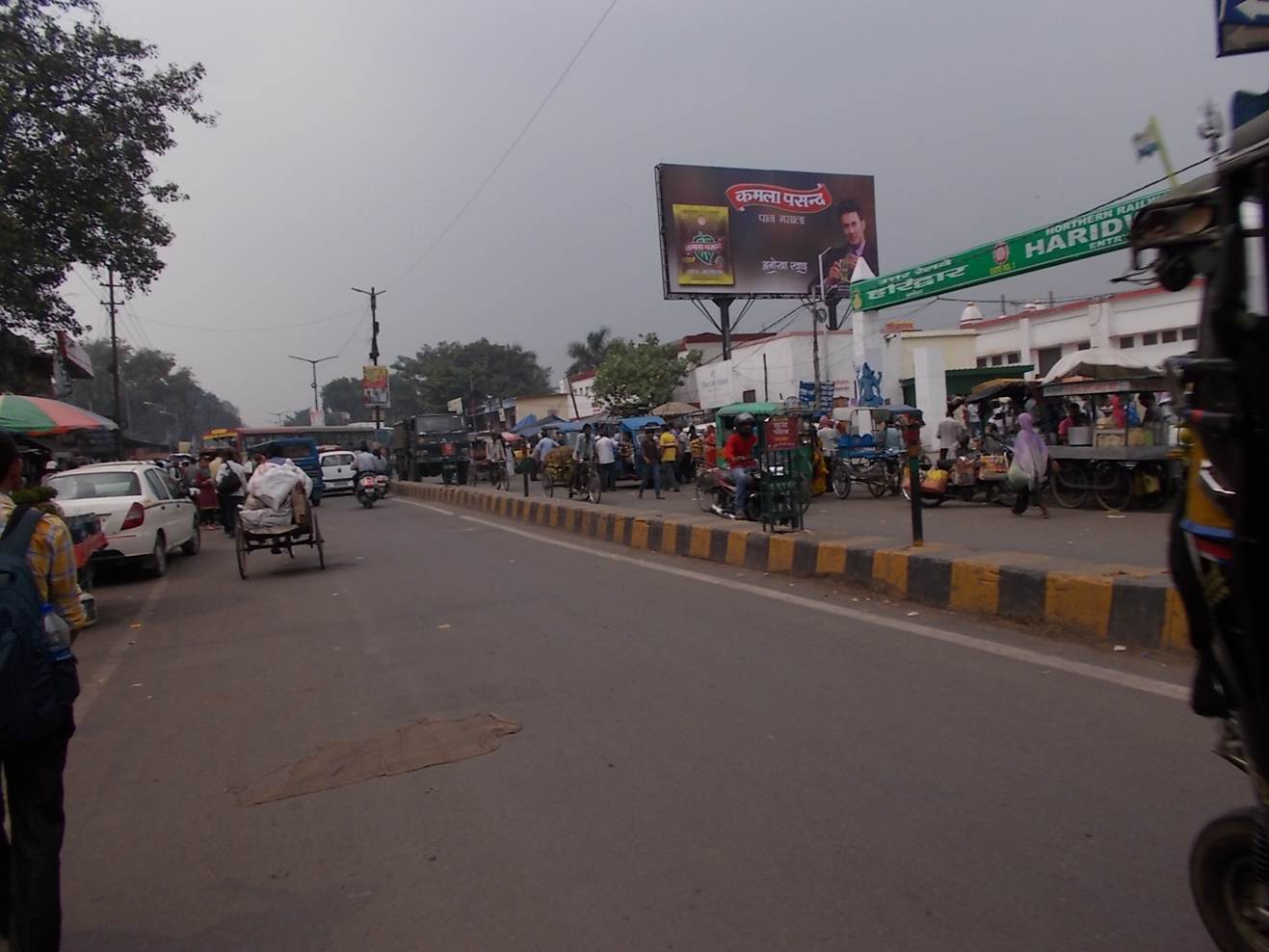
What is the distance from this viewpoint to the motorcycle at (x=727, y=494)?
13.5 metres

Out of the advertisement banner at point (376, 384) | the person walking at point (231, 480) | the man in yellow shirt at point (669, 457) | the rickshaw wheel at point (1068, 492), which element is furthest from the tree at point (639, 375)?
the rickshaw wheel at point (1068, 492)

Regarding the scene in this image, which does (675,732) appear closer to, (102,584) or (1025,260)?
(102,584)

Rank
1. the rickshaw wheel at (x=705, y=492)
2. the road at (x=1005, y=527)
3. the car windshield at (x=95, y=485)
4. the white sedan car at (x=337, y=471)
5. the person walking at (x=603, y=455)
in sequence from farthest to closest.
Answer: the white sedan car at (x=337, y=471)
the person walking at (x=603, y=455)
the rickshaw wheel at (x=705, y=492)
the car windshield at (x=95, y=485)
the road at (x=1005, y=527)

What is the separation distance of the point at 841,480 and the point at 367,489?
13.7m

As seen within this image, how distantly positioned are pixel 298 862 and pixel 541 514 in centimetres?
1384

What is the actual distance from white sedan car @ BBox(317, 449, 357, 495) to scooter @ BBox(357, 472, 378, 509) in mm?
4573

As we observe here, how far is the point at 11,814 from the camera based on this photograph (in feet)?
9.30

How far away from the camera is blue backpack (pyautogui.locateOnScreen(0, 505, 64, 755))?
2619 millimetres

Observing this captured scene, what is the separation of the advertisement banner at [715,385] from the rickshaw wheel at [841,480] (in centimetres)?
1819

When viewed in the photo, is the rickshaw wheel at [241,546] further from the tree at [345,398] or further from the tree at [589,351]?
the tree at [345,398]

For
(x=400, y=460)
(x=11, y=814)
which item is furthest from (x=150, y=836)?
(x=400, y=460)

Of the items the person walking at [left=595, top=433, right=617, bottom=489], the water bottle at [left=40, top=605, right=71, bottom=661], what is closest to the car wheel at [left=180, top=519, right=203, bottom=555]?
the person walking at [left=595, top=433, right=617, bottom=489]

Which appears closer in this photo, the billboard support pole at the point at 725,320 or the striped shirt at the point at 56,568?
the striped shirt at the point at 56,568

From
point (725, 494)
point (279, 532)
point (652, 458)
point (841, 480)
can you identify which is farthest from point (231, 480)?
point (841, 480)
